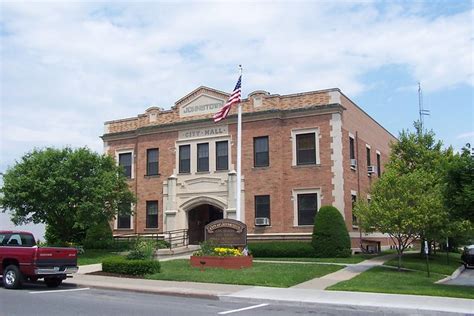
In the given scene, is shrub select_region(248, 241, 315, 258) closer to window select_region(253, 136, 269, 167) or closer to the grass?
window select_region(253, 136, 269, 167)

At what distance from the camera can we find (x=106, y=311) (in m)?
12.0

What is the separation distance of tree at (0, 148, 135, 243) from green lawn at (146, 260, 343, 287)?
732 cm

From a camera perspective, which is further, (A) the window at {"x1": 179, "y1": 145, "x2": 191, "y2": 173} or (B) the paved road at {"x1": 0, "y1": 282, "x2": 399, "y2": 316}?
(A) the window at {"x1": 179, "y1": 145, "x2": 191, "y2": 173}

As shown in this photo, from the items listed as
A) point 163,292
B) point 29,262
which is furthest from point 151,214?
point 163,292

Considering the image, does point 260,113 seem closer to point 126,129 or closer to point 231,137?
point 231,137

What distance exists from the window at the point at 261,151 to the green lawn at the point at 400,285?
11.1m

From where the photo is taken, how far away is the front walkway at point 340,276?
17109 millimetres

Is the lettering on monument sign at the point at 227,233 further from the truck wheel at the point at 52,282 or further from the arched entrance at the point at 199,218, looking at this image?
the arched entrance at the point at 199,218

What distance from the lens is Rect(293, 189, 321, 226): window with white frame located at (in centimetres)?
2928

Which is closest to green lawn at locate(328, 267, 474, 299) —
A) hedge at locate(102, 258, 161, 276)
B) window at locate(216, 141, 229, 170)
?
hedge at locate(102, 258, 161, 276)

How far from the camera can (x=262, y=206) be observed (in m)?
30.5

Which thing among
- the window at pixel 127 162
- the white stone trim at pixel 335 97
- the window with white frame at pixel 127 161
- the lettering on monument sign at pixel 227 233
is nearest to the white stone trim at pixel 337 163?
the white stone trim at pixel 335 97

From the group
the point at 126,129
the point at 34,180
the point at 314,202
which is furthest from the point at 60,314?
the point at 126,129

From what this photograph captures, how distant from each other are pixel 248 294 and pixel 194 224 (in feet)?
62.8
